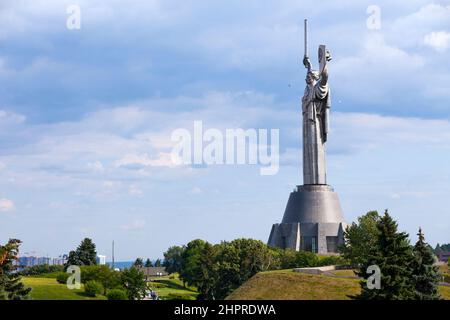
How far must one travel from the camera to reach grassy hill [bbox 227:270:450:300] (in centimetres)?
5494

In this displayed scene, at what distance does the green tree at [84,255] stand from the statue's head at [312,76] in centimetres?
3504

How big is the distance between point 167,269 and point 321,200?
73.7m

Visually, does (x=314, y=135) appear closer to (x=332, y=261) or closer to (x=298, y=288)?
(x=332, y=261)

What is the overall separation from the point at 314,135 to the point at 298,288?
40236 mm

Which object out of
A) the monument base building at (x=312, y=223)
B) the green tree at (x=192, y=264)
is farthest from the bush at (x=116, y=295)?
the monument base building at (x=312, y=223)

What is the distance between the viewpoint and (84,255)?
89.8 metres

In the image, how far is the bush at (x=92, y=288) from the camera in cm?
6625

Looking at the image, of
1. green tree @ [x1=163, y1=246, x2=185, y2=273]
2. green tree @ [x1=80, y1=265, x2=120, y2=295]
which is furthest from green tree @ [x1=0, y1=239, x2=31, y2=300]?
green tree @ [x1=163, y1=246, x2=185, y2=273]

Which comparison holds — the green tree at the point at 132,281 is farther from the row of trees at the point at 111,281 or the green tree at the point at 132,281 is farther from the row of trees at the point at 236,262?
the row of trees at the point at 236,262

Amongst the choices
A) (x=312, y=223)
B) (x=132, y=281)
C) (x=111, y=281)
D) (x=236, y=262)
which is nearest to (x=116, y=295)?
(x=111, y=281)

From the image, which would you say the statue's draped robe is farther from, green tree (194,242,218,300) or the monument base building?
green tree (194,242,218,300)

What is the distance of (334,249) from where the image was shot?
91062 millimetres
